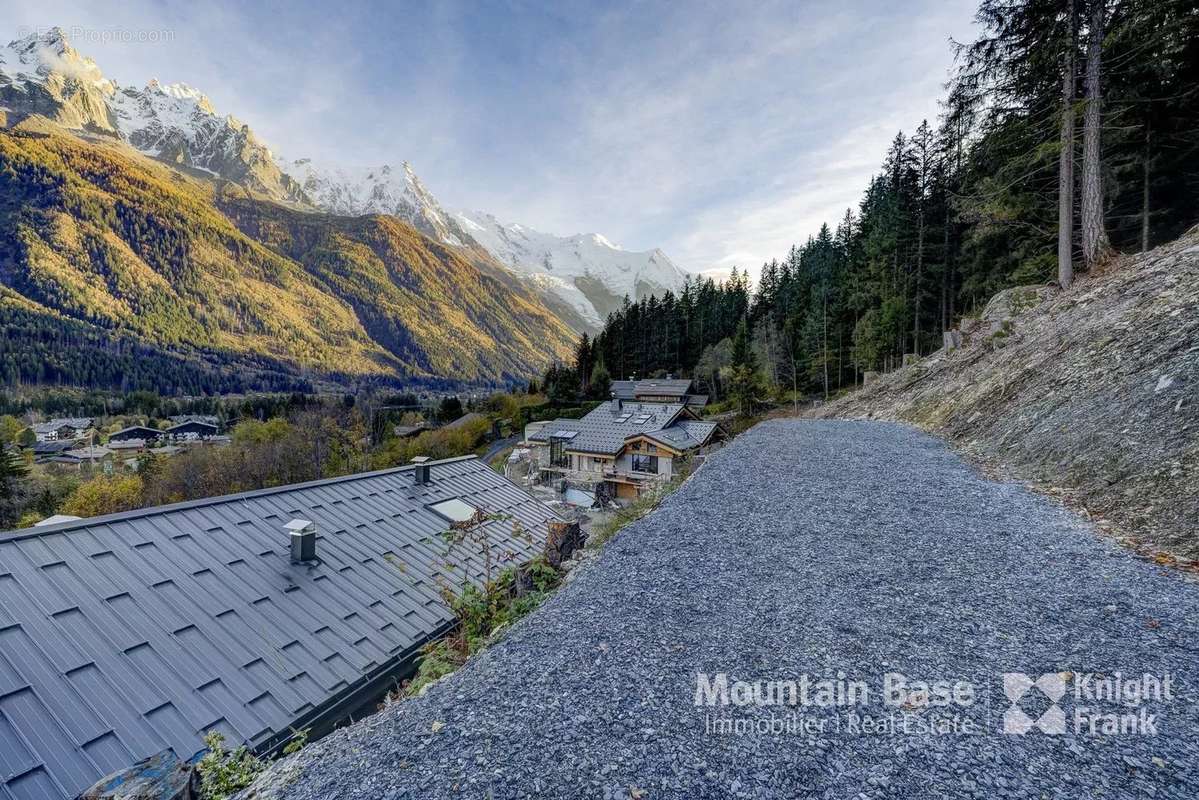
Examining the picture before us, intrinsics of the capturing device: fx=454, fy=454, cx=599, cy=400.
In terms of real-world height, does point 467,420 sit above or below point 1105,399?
below

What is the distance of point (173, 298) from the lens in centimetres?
13150

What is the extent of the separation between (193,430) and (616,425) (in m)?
75.6

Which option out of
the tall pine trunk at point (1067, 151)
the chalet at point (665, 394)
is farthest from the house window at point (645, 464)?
the tall pine trunk at point (1067, 151)

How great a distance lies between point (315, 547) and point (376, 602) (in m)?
1.51

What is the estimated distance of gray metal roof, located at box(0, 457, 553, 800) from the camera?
13.9ft

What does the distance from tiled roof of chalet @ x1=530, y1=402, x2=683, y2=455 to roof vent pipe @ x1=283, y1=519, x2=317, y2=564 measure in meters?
24.8

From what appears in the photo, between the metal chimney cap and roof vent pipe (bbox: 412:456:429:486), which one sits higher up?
roof vent pipe (bbox: 412:456:429:486)

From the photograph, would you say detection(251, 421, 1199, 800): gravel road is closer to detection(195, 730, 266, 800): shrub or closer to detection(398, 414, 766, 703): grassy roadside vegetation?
detection(195, 730, 266, 800): shrub

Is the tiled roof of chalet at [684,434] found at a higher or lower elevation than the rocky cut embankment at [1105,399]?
lower

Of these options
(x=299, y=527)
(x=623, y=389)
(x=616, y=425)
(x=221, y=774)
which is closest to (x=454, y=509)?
(x=299, y=527)

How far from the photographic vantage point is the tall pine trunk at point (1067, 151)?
41.1ft

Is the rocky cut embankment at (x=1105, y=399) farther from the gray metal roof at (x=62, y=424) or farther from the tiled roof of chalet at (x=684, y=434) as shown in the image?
the gray metal roof at (x=62, y=424)

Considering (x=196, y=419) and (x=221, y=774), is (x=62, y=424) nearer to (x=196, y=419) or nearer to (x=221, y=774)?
(x=196, y=419)

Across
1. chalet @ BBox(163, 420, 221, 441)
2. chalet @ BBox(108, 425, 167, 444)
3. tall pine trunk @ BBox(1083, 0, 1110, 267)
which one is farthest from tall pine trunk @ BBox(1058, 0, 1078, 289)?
chalet @ BBox(108, 425, 167, 444)
